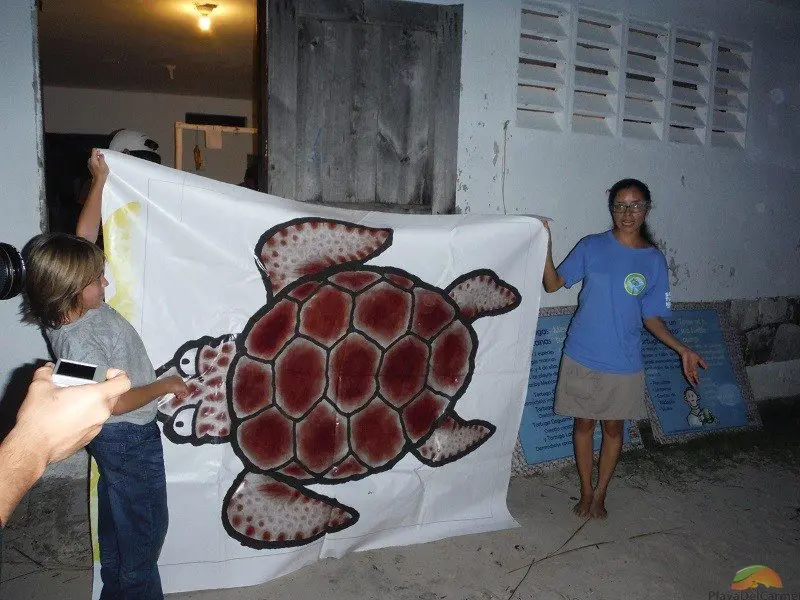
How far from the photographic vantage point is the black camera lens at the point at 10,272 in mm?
1406

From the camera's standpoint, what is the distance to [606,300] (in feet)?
8.59

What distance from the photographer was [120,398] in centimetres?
149

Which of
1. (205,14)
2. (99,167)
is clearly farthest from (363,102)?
(205,14)

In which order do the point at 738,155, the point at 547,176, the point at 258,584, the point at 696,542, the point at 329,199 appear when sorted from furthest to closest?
the point at 738,155, the point at 547,176, the point at 329,199, the point at 696,542, the point at 258,584

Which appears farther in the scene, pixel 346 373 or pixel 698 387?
pixel 698 387

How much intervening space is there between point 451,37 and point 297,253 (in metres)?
1.51

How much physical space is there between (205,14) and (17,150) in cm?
293

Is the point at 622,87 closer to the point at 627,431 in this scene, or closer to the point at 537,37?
the point at 537,37

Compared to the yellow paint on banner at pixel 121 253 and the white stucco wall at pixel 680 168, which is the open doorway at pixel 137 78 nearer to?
the white stucco wall at pixel 680 168

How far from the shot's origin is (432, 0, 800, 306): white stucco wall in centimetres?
312

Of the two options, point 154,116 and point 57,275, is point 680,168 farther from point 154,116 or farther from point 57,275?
point 154,116

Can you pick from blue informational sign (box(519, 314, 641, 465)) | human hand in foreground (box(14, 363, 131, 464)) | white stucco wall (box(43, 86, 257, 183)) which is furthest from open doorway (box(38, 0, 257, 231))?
human hand in foreground (box(14, 363, 131, 464))

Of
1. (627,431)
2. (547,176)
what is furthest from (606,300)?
(627,431)

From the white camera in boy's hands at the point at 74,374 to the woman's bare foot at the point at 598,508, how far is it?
245cm
